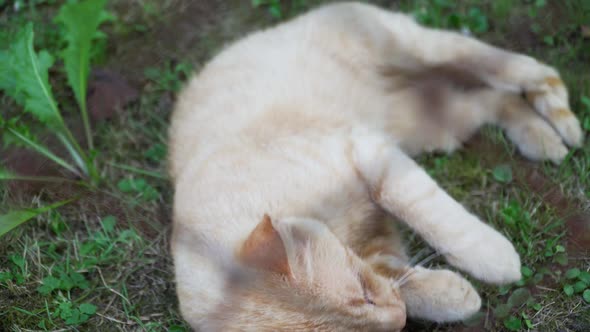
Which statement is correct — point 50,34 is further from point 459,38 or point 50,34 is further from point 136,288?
point 459,38

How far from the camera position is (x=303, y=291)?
1.86 meters

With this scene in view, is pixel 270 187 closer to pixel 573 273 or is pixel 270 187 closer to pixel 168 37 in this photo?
pixel 573 273

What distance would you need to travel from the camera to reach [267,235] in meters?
1.80

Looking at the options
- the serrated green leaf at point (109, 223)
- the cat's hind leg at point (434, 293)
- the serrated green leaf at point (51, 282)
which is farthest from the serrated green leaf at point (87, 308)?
the cat's hind leg at point (434, 293)

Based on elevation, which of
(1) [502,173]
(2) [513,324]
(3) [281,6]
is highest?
(3) [281,6]

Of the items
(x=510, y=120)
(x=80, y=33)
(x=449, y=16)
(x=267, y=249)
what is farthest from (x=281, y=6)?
(x=267, y=249)

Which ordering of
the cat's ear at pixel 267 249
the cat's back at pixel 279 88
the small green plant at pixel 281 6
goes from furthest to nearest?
the small green plant at pixel 281 6
the cat's back at pixel 279 88
the cat's ear at pixel 267 249

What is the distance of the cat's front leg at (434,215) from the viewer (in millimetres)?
2287

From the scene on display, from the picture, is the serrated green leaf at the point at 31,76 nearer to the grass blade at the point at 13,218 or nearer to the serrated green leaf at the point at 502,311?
the grass blade at the point at 13,218

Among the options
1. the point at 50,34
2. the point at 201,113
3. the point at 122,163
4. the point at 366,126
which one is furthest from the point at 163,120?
the point at 366,126

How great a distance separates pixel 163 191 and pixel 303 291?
4.90 feet

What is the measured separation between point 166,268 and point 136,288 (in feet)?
0.53

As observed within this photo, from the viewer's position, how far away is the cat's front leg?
90.0 inches

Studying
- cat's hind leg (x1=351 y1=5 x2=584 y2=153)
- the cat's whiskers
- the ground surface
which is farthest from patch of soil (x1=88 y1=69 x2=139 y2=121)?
the cat's whiskers
